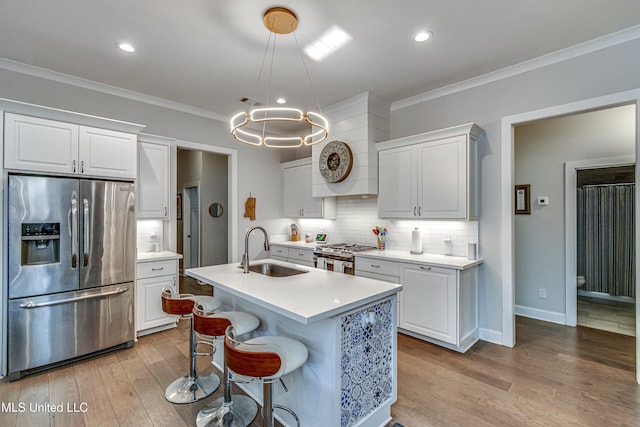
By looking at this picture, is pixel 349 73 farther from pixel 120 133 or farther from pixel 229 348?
pixel 229 348

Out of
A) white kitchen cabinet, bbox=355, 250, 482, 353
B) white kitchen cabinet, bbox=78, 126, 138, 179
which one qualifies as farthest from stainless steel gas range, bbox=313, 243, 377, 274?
white kitchen cabinet, bbox=78, 126, 138, 179

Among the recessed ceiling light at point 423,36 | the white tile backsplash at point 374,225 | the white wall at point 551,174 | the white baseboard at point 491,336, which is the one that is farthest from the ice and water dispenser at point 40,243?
the white wall at point 551,174

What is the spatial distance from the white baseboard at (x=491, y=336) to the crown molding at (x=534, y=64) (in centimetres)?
279

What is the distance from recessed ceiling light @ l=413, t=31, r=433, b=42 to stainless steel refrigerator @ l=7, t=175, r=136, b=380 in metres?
3.22

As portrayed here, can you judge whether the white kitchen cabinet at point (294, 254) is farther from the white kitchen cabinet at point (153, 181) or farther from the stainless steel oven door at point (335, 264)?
the white kitchen cabinet at point (153, 181)

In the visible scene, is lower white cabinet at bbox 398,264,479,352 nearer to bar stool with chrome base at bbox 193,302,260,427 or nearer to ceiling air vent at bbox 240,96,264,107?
bar stool with chrome base at bbox 193,302,260,427

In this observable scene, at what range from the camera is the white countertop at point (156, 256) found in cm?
348

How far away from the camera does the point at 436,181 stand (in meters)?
3.46

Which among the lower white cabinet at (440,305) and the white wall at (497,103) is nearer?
the white wall at (497,103)

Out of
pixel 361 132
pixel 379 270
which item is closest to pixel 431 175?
pixel 361 132

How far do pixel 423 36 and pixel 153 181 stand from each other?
3.38 meters

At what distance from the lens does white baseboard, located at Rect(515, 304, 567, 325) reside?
376cm

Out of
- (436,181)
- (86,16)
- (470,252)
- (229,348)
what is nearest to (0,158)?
(86,16)

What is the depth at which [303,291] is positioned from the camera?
2000 mm
